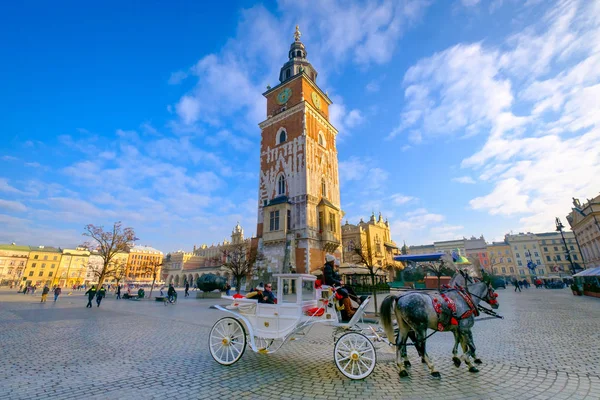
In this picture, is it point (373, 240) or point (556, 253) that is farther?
point (556, 253)

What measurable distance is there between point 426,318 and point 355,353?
1763mm

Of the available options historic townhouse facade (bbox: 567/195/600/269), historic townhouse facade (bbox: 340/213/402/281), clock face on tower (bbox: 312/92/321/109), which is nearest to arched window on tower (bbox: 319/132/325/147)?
clock face on tower (bbox: 312/92/321/109)

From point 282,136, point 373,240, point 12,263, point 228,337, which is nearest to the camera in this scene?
point 228,337

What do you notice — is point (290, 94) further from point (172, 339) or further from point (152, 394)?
point (152, 394)

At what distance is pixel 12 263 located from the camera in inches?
3027

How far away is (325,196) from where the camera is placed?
106ft

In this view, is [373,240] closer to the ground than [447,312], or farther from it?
farther from it

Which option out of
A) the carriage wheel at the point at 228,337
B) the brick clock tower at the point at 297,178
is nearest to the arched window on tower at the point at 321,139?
the brick clock tower at the point at 297,178

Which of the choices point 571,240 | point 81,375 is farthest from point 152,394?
point 571,240

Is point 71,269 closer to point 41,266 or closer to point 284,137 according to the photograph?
point 41,266

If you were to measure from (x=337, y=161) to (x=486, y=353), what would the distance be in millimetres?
31120

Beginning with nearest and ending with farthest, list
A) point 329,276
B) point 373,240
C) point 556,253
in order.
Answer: point 329,276 → point 373,240 → point 556,253

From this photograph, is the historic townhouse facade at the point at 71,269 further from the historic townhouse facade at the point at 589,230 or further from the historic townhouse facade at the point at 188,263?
the historic townhouse facade at the point at 589,230

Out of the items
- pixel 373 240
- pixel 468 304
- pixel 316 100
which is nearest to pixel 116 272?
pixel 316 100
